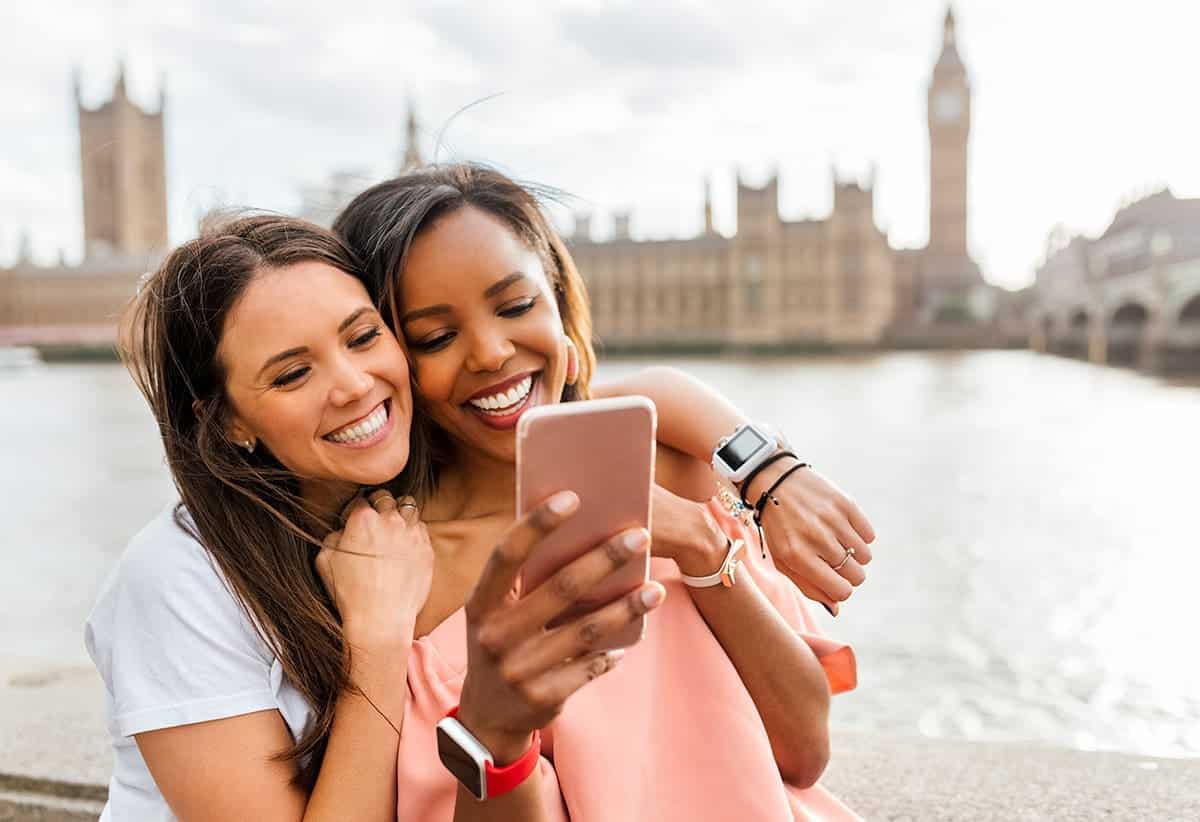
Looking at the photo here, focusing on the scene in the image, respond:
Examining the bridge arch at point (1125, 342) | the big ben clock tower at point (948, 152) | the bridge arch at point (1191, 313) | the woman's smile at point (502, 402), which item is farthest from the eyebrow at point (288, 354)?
the big ben clock tower at point (948, 152)

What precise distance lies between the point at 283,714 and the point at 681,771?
1.31 ft

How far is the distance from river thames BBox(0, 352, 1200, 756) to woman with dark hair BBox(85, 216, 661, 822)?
172cm

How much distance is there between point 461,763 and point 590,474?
27 cm

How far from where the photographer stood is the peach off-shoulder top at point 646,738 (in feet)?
3.24

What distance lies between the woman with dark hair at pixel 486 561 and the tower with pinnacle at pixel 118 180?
50.7 meters

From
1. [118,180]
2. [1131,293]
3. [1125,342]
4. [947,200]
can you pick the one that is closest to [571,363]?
[1131,293]

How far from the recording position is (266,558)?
3.39 feet

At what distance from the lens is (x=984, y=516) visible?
6.11m

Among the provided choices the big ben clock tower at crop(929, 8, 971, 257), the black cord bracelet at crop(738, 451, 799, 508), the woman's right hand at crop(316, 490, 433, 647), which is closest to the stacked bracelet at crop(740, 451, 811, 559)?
the black cord bracelet at crop(738, 451, 799, 508)

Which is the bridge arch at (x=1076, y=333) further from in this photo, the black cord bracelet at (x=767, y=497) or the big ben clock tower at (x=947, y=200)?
the black cord bracelet at (x=767, y=497)

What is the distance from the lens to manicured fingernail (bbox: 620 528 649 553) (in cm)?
71

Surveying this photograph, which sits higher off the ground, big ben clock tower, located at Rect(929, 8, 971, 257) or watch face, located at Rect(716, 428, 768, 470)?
big ben clock tower, located at Rect(929, 8, 971, 257)

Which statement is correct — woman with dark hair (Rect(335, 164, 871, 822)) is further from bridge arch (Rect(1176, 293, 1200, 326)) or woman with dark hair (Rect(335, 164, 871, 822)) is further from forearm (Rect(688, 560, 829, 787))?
bridge arch (Rect(1176, 293, 1200, 326))

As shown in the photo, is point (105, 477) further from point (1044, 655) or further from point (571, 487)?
point (571, 487)
